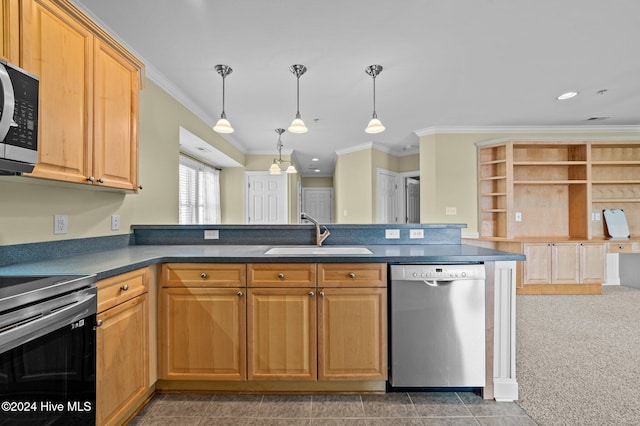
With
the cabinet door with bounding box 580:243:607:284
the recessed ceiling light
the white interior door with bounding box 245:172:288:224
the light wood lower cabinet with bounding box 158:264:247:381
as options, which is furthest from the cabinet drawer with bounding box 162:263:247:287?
the cabinet door with bounding box 580:243:607:284

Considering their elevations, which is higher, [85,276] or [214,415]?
[85,276]

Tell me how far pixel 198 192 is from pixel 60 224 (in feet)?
11.2

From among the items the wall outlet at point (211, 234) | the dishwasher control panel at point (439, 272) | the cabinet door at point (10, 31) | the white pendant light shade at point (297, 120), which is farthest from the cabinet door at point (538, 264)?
the cabinet door at point (10, 31)

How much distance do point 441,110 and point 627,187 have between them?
11.2 ft

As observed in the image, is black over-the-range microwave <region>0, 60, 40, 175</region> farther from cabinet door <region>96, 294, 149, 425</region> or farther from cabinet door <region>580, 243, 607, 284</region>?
cabinet door <region>580, 243, 607, 284</region>

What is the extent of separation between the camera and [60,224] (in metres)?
1.81

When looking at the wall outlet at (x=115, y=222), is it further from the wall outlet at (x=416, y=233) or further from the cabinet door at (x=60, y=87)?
the wall outlet at (x=416, y=233)

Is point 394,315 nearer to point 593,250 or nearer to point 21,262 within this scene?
point 21,262

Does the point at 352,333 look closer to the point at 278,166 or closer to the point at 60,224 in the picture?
the point at 60,224

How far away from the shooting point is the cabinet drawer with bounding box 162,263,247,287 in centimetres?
180

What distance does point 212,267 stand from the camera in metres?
1.80

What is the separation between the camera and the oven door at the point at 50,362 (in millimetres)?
994

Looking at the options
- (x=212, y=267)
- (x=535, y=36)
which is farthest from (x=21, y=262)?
(x=535, y=36)

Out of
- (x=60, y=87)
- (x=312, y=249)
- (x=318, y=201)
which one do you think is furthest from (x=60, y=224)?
(x=318, y=201)
